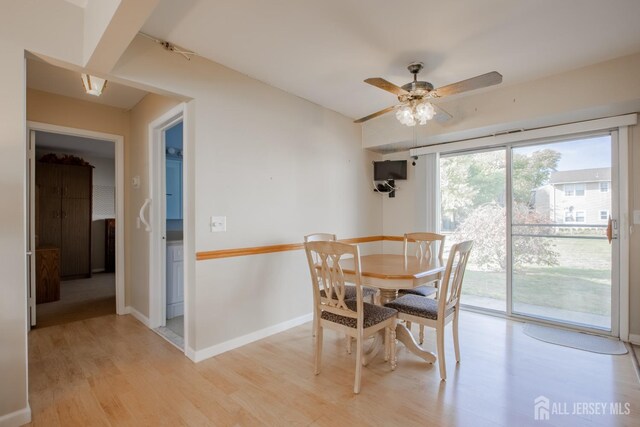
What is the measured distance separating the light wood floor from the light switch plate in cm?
111

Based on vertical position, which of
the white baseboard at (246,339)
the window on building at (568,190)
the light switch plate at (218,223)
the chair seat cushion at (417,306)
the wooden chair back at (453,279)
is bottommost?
the white baseboard at (246,339)

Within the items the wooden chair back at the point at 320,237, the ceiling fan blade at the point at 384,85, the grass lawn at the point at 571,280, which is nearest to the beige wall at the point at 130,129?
the wooden chair back at the point at 320,237

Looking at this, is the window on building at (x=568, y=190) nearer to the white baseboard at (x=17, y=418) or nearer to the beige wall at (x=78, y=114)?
the white baseboard at (x=17, y=418)

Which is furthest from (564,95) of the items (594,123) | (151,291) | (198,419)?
(151,291)

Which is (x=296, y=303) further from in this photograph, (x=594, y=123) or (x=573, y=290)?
(x=594, y=123)

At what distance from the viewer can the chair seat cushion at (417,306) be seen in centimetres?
228

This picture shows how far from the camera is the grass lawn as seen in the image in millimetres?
3071

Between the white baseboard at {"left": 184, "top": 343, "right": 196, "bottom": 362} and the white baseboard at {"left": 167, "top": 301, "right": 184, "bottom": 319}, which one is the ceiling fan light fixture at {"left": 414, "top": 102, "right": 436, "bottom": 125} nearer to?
the white baseboard at {"left": 184, "top": 343, "right": 196, "bottom": 362}

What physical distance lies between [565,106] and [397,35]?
1828 mm

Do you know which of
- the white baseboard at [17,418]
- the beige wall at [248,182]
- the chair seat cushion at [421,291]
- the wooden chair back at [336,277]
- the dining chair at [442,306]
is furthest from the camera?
the chair seat cushion at [421,291]

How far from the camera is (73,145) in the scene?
211 inches

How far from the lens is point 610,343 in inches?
111

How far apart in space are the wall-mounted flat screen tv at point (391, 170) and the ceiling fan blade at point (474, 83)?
6.47 feet

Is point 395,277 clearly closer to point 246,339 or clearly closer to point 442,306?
point 442,306
